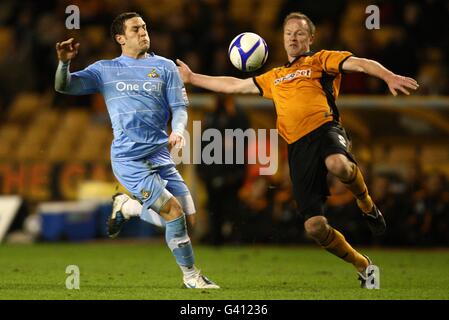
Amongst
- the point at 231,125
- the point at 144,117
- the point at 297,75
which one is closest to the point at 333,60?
the point at 297,75

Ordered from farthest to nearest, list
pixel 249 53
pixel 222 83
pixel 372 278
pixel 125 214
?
pixel 125 214 < pixel 222 83 < pixel 249 53 < pixel 372 278

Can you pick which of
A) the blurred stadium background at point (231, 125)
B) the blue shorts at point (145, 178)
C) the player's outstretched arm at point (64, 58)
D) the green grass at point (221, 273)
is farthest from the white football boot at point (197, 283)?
the blurred stadium background at point (231, 125)

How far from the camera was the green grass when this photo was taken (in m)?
7.97

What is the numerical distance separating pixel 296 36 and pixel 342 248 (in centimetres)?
177

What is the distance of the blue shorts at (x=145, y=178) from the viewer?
8273mm

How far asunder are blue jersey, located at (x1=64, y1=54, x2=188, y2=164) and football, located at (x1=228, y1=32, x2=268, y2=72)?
0.68m

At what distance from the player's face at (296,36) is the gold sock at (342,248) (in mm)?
1504

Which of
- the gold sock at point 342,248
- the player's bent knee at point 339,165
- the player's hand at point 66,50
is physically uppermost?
the player's hand at point 66,50

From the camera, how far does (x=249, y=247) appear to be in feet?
45.7

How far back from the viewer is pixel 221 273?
10.1 m

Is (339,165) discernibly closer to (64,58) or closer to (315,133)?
(315,133)

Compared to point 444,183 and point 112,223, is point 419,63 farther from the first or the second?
point 112,223

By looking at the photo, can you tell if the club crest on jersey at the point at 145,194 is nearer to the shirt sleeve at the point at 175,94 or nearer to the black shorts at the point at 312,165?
the shirt sleeve at the point at 175,94
